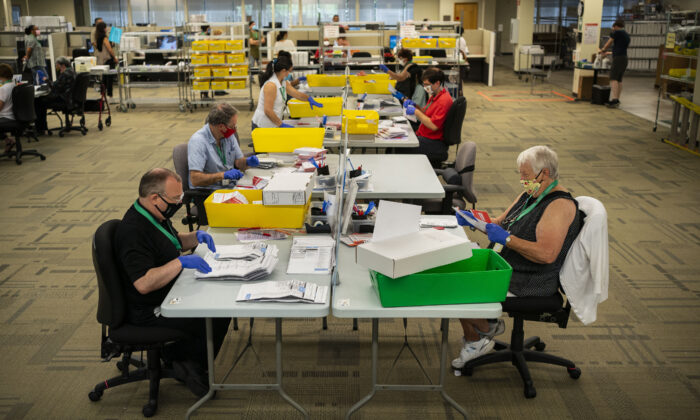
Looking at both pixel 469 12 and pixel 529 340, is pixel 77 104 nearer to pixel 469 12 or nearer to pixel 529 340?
pixel 529 340

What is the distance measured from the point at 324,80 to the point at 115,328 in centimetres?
625

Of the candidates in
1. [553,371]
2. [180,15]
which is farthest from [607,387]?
[180,15]

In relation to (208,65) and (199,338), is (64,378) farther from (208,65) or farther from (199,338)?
(208,65)

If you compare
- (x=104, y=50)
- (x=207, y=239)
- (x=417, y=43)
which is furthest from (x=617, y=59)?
(x=207, y=239)

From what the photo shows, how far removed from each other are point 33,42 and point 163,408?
12368 millimetres

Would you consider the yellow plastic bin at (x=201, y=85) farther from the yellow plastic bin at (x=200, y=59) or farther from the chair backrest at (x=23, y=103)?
the chair backrest at (x=23, y=103)

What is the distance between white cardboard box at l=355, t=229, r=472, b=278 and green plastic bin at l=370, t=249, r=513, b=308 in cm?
5

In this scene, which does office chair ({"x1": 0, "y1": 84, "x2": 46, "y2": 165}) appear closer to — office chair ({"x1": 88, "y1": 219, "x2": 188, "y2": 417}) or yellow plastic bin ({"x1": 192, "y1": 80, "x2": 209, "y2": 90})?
yellow plastic bin ({"x1": 192, "y1": 80, "x2": 209, "y2": 90})

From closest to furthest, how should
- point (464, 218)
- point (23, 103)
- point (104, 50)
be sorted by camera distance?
point (464, 218)
point (23, 103)
point (104, 50)

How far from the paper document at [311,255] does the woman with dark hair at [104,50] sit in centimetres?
1181

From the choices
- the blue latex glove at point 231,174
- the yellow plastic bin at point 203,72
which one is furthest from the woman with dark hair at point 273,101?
the yellow plastic bin at point 203,72

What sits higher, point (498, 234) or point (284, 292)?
→ point (498, 234)

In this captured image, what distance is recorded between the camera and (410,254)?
2426 mm

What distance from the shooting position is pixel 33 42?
43.0 ft
